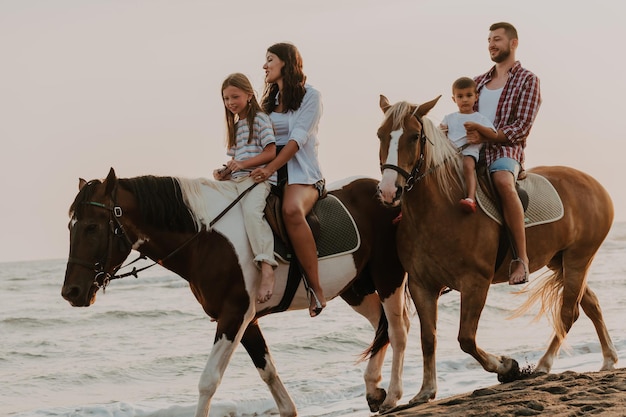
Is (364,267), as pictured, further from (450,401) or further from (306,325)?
(306,325)

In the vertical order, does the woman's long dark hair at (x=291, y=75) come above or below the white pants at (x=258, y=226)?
above

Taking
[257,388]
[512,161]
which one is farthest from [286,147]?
[257,388]

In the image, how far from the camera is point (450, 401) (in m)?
5.57

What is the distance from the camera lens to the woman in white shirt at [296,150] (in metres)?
5.78

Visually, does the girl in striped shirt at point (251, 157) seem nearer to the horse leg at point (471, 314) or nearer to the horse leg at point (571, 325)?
the horse leg at point (471, 314)

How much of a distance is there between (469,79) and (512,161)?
2.03ft

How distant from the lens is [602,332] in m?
6.96

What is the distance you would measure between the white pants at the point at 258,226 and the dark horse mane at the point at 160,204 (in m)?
0.35

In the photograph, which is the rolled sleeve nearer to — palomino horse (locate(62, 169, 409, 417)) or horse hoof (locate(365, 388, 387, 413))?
palomino horse (locate(62, 169, 409, 417))

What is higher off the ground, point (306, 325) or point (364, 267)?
point (364, 267)

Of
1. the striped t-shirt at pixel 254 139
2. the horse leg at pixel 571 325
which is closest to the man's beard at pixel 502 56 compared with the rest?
the horse leg at pixel 571 325

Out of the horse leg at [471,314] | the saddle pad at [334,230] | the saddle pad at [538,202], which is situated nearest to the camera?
the horse leg at [471,314]

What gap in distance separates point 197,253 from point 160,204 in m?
0.38

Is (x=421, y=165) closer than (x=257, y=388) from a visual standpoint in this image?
Yes
